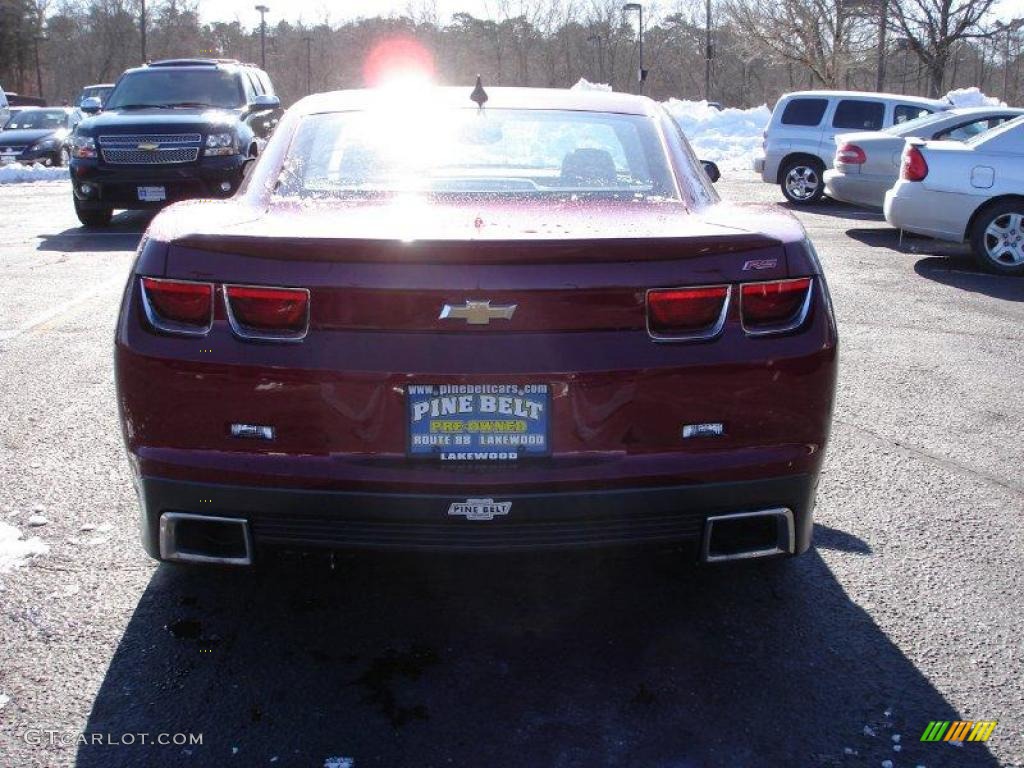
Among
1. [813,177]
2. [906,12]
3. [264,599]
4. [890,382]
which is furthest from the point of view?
[906,12]

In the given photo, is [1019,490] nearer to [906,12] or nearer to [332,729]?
[332,729]

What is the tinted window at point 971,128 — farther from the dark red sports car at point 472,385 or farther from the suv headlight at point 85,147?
the dark red sports car at point 472,385

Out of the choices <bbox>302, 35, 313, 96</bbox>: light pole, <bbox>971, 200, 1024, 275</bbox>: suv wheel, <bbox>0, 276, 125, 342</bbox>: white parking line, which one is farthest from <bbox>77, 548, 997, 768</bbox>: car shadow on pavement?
<bbox>302, 35, 313, 96</bbox>: light pole

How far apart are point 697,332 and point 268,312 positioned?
3.61 ft

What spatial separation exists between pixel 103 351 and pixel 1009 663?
551 centimetres

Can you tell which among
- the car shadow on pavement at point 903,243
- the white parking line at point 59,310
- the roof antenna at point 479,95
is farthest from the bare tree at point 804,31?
the roof antenna at point 479,95

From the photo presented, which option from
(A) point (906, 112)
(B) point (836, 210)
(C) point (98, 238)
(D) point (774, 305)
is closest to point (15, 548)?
(D) point (774, 305)

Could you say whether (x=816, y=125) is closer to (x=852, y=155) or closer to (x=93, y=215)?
(x=852, y=155)

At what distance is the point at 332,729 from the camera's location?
2697 millimetres

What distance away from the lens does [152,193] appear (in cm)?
1282

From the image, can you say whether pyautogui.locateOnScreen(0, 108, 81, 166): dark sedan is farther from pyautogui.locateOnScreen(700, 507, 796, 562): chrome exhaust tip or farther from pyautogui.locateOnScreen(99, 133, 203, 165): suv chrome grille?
pyautogui.locateOnScreen(700, 507, 796, 562): chrome exhaust tip

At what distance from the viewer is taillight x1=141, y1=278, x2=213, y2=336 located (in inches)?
110

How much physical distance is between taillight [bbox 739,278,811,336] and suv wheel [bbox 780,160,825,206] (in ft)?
48.5

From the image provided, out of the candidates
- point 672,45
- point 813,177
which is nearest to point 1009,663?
point 813,177
